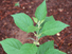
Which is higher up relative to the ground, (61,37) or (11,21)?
(11,21)

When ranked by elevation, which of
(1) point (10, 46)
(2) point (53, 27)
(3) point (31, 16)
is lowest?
(3) point (31, 16)

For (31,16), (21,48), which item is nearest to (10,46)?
(21,48)

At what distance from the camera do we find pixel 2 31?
156cm

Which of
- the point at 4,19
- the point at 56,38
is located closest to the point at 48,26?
the point at 56,38

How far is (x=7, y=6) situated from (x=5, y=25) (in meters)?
0.38

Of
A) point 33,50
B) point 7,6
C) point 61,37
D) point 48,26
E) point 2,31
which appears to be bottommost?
point 61,37

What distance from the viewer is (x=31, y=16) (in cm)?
176

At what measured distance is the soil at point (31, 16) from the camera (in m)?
1.52

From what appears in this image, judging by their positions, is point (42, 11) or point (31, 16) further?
point (31, 16)

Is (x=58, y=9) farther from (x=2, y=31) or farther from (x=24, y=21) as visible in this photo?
(x=24, y=21)

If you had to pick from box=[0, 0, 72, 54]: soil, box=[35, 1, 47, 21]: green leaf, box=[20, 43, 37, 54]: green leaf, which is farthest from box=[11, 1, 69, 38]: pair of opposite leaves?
box=[0, 0, 72, 54]: soil

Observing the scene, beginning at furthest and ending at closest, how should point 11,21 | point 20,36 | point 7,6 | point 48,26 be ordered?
point 7,6
point 11,21
point 20,36
point 48,26

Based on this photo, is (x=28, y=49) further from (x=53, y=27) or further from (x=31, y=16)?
(x=31, y=16)

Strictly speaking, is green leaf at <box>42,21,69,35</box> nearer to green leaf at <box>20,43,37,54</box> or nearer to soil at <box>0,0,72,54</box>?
green leaf at <box>20,43,37,54</box>
